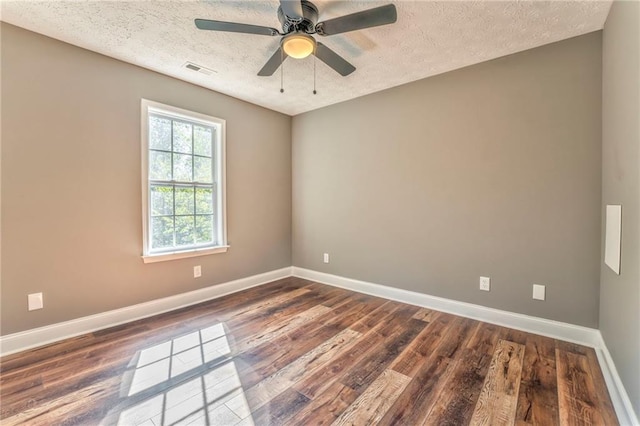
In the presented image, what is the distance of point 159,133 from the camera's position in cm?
302

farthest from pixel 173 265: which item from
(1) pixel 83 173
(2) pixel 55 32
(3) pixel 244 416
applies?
(2) pixel 55 32

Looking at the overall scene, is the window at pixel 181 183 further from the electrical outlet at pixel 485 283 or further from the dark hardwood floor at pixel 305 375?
the electrical outlet at pixel 485 283

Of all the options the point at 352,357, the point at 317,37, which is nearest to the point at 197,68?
the point at 317,37

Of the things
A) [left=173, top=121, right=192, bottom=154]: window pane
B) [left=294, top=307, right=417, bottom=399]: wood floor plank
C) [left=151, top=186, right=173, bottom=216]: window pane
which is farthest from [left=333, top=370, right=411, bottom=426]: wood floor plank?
[left=173, top=121, right=192, bottom=154]: window pane

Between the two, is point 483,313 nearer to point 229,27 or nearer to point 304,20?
point 304,20

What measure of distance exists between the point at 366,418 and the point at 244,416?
67 centimetres

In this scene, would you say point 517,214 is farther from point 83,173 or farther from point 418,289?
point 83,173

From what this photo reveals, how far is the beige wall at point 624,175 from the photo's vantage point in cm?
146

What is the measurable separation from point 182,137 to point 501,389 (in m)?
3.69

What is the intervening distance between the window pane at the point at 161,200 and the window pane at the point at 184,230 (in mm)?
160

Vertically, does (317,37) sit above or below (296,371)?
above

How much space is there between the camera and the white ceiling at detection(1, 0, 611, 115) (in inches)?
77.0

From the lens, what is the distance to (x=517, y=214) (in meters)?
2.56

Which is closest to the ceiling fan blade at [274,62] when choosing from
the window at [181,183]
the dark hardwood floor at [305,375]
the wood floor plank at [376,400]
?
the window at [181,183]
